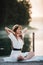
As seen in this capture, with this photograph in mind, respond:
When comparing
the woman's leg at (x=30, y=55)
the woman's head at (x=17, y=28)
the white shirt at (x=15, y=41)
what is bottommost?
the woman's leg at (x=30, y=55)

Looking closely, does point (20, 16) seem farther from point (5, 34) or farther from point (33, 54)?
point (33, 54)

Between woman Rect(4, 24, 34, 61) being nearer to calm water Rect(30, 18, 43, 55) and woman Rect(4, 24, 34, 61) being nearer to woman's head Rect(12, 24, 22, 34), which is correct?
woman's head Rect(12, 24, 22, 34)

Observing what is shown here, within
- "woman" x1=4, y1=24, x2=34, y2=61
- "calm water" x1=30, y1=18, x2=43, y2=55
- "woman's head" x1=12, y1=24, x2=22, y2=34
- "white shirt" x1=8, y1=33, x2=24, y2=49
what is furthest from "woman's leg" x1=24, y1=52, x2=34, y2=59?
"woman's head" x1=12, y1=24, x2=22, y2=34

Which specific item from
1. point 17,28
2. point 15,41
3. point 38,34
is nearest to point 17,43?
point 15,41

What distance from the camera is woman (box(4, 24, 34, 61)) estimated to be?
7.02 m

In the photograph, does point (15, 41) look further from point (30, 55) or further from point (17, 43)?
point (30, 55)

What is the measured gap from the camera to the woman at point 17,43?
702 cm

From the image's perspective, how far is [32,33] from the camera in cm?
714

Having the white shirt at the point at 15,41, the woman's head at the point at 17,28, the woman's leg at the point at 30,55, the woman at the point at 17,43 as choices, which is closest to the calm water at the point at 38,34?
the woman's leg at the point at 30,55

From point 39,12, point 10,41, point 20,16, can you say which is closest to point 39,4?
Result: point 39,12

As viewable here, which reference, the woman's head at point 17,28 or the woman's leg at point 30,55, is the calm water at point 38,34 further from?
the woman's head at point 17,28

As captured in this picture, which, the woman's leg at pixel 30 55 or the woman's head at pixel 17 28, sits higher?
the woman's head at pixel 17 28

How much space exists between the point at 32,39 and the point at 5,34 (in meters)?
1.06

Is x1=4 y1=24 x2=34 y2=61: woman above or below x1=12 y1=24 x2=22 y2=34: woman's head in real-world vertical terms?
below
